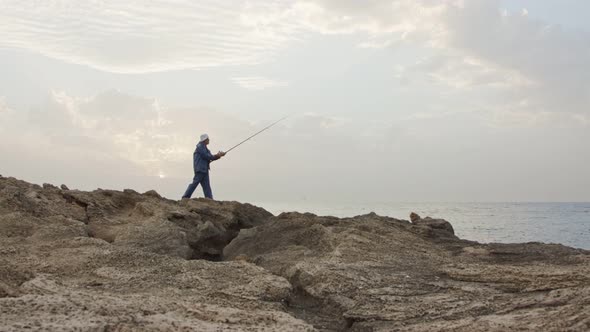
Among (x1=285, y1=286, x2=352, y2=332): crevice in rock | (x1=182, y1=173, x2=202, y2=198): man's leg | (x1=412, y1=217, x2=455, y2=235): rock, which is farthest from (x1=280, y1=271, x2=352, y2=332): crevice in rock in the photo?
(x1=182, y1=173, x2=202, y2=198): man's leg

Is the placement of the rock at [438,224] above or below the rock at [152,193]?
below

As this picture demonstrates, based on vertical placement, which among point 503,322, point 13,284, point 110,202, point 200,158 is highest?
point 200,158

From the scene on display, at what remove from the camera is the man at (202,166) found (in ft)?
51.3

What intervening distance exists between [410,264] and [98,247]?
419cm

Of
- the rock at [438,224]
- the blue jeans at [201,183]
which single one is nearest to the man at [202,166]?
the blue jeans at [201,183]

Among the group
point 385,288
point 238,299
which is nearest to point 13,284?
point 238,299

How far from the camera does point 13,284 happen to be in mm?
5582

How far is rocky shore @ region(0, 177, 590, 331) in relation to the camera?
488 centimetres

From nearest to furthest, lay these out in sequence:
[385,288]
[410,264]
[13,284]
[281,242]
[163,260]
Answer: [13,284] → [385,288] → [163,260] → [410,264] → [281,242]

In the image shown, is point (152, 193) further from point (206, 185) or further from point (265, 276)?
point (265, 276)

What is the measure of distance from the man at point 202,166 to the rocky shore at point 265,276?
4.92m

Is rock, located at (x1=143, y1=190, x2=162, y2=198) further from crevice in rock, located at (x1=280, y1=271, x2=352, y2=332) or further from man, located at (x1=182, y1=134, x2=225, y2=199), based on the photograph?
crevice in rock, located at (x1=280, y1=271, x2=352, y2=332)

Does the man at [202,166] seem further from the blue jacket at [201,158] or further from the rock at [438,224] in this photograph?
the rock at [438,224]

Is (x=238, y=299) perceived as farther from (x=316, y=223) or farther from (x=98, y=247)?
(x=316, y=223)
